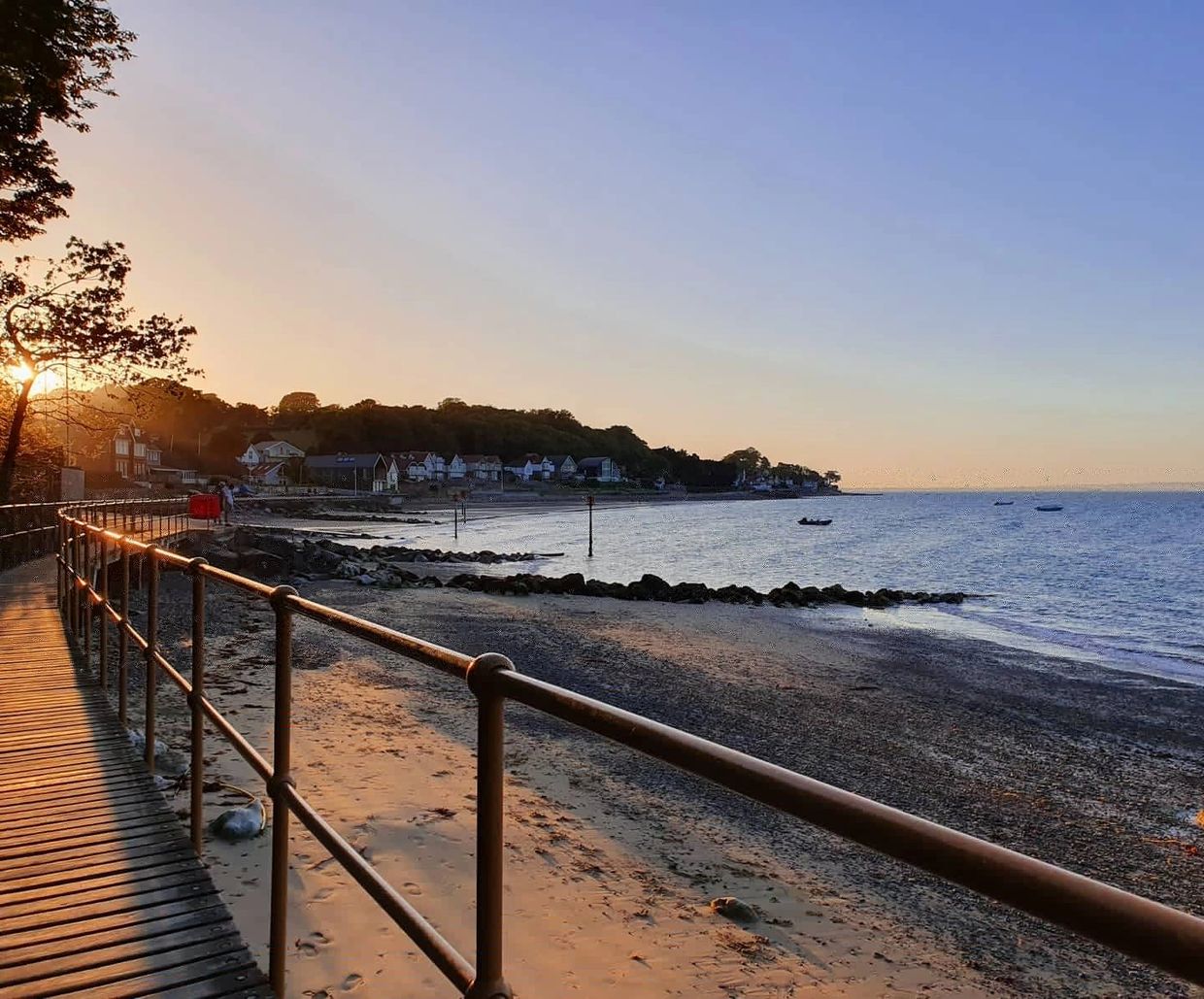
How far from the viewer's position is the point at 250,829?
5.20m

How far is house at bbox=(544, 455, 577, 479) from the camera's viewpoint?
160000 mm

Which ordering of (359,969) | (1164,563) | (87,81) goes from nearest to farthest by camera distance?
(359,969) < (87,81) < (1164,563)

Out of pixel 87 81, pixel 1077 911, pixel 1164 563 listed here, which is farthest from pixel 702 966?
pixel 1164 563

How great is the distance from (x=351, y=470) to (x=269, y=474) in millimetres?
10836

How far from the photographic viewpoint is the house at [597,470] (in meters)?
165

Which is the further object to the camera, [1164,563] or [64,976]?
[1164,563]

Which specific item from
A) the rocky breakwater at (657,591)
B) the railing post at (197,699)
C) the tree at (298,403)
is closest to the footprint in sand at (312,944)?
the railing post at (197,699)

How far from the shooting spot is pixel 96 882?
11.9 feet

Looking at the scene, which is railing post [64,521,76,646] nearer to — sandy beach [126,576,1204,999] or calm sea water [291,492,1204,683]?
sandy beach [126,576,1204,999]

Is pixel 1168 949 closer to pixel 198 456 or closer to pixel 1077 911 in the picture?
pixel 1077 911

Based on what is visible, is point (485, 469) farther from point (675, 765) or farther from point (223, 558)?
point (675, 765)

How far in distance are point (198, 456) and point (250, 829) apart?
431ft

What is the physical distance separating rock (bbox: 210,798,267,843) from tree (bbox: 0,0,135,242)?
10584 millimetres

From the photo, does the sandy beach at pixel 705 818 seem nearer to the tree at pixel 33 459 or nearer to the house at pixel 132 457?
the tree at pixel 33 459
